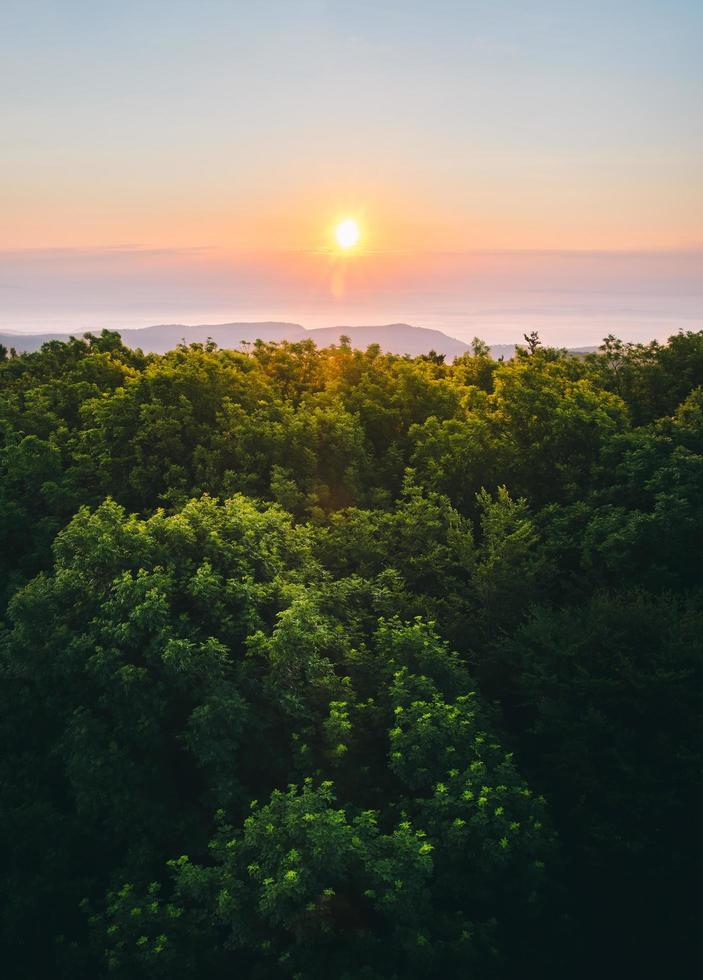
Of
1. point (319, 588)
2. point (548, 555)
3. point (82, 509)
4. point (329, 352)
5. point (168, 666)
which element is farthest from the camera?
point (329, 352)

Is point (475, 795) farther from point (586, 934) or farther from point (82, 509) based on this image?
point (82, 509)

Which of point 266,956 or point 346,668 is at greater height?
point 346,668

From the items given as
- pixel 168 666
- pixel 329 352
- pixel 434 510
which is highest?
pixel 329 352

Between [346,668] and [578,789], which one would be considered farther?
[346,668]

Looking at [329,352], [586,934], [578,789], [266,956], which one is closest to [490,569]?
[578,789]

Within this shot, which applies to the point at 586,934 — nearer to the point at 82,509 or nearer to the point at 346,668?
the point at 346,668

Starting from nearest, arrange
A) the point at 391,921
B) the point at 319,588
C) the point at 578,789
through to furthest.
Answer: the point at 391,921 → the point at 578,789 → the point at 319,588
